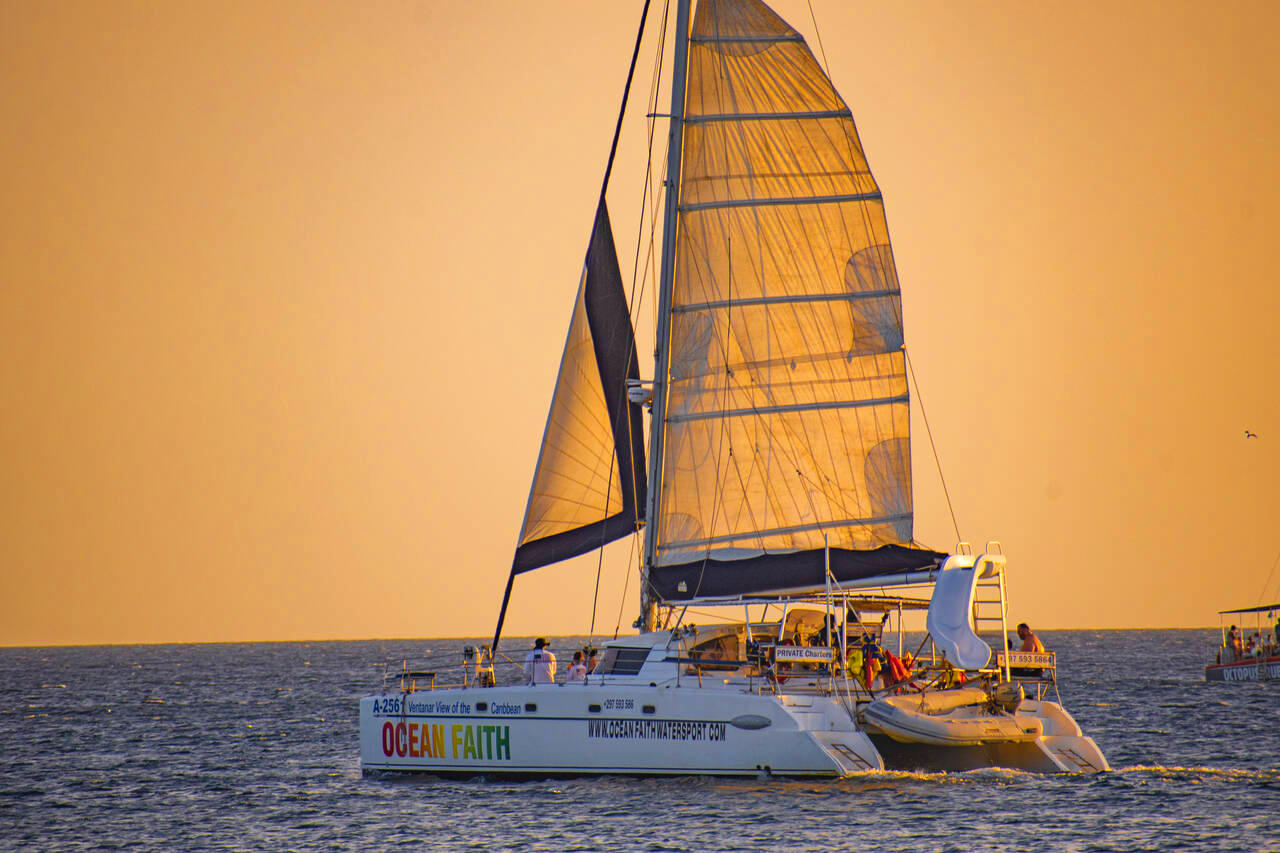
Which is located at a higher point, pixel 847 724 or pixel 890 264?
pixel 890 264

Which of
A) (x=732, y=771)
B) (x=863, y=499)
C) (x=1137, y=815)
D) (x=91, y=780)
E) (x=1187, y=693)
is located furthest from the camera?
(x=1187, y=693)

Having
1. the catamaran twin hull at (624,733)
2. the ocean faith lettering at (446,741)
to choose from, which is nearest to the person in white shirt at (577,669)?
the catamaran twin hull at (624,733)

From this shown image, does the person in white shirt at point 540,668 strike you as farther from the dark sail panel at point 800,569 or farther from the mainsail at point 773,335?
the dark sail panel at point 800,569

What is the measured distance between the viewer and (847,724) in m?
26.7

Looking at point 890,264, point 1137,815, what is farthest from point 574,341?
point 1137,815

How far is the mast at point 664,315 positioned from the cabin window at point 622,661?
3.72ft

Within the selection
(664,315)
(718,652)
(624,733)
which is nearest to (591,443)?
(664,315)

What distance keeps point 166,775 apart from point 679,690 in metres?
14.8

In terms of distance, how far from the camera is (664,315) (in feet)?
101

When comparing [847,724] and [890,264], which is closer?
[847,724]

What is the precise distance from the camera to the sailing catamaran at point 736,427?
28766 millimetres

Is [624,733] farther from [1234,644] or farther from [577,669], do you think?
[1234,644]

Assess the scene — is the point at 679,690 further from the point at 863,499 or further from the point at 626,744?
the point at 863,499

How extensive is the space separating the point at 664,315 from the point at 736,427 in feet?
8.37
